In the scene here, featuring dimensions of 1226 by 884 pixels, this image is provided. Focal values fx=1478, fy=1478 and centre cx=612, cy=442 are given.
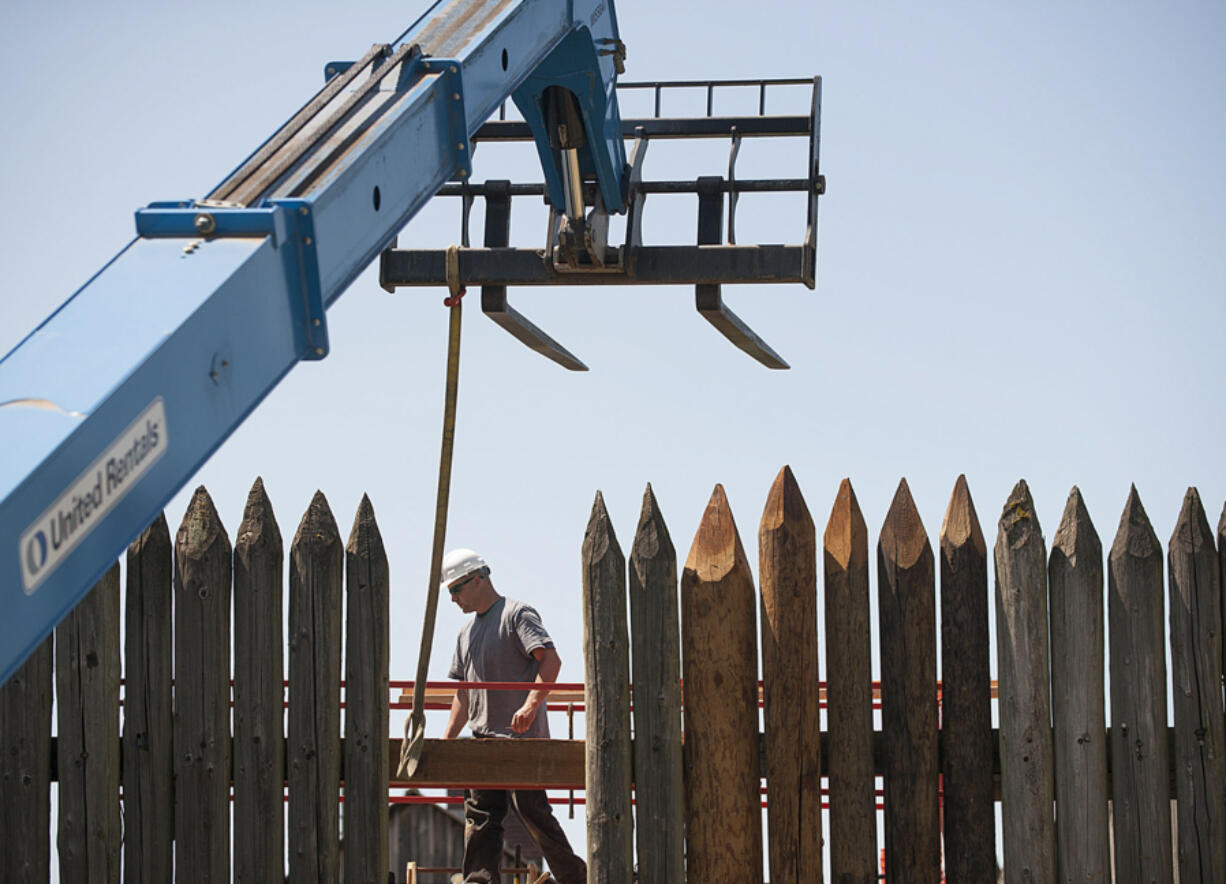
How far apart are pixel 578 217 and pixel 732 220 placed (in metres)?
0.67

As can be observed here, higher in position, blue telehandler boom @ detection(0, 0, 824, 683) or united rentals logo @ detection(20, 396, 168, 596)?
blue telehandler boom @ detection(0, 0, 824, 683)

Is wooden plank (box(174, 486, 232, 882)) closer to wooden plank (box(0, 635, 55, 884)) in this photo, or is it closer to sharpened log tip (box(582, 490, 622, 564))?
wooden plank (box(0, 635, 55, 884))

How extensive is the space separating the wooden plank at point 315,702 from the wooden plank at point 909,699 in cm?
200

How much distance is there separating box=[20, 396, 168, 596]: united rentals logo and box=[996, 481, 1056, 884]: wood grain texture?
10.7 ft

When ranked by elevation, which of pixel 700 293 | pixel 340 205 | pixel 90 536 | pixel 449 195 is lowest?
pixel 90 536

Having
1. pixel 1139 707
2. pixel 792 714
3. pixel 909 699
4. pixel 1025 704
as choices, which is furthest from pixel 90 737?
pixel 1139 707

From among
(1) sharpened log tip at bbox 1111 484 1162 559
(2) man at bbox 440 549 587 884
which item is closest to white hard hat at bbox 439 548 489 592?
(2) man at bbox 440 549 587 884

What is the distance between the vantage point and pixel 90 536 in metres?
2.96

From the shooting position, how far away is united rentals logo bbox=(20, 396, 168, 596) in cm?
281

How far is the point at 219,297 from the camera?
3250 mm

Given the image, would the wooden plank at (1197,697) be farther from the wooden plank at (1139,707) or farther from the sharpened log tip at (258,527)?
the sharpened log tip at (258,527)

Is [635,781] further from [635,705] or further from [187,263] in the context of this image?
[187,263]

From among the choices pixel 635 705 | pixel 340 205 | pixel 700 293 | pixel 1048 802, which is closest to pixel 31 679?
pixel 635 705

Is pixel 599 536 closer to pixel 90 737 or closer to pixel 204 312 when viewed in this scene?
pixel 90 737
